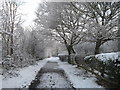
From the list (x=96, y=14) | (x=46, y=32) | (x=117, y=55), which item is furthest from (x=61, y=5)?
(x=117, y=55)

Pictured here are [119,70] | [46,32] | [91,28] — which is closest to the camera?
[119,70]

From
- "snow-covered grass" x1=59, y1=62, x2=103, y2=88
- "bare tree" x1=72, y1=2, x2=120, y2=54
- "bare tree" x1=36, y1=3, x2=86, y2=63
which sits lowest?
"snow-covered grass" x1=59, y1=62, x2=103, y2=88

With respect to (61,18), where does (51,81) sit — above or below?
below

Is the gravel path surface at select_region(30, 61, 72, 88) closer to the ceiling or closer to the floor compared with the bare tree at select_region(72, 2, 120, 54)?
closer to the floor

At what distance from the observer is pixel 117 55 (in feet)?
26.1

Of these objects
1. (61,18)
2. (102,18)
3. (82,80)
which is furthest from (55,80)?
(61,18)

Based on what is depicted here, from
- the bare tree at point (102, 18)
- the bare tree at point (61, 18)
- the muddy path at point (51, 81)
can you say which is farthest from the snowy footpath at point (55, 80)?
the bare tree at point (61, 18)

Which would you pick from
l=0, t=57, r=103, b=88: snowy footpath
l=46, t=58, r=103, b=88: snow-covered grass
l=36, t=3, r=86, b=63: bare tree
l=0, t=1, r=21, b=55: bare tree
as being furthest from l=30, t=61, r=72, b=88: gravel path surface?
l=0, t=1, r=21, b=55: bare tree

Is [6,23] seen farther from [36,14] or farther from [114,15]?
[114,15]

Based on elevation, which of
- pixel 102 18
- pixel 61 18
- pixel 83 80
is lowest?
pixel 83 80

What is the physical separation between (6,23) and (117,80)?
18.1 metres

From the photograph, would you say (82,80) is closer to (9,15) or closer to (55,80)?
(55,80)

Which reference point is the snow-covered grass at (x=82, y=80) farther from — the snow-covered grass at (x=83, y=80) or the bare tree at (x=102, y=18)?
the bare tree at (x=102, y=18)

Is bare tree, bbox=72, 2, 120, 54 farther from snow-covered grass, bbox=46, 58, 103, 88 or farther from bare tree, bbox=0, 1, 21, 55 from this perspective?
bare tree, bbox=0, 1, 21, 55
